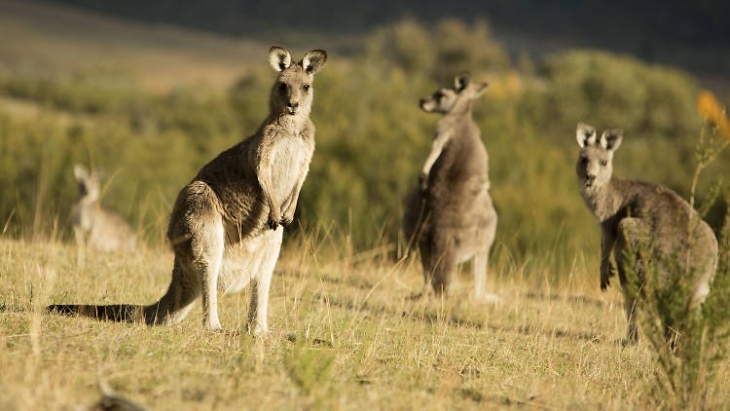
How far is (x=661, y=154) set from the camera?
98.1 ft

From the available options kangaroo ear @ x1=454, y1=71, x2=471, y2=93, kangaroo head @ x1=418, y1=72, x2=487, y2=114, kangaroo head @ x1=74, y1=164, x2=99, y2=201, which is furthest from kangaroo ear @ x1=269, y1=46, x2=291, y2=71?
kangaroo head @ x1=74, y1=164, x2=99, y2=201

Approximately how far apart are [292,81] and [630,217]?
2.58 metres

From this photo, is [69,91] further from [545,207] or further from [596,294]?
[596,294]

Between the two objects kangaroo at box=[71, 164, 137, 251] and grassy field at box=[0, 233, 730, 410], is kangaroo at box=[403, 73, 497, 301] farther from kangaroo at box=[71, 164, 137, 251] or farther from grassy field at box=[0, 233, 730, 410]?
kangaroo at box=[71, 164, 137, 251]

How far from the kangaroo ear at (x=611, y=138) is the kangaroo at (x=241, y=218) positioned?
8.28ft

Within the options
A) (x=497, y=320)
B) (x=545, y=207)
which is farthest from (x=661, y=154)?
(x=497, y=320)

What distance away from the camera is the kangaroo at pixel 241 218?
4.71 metres

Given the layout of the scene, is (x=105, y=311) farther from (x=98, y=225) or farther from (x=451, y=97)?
(x=98, y=225)

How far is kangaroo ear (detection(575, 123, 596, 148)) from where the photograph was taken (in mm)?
6598

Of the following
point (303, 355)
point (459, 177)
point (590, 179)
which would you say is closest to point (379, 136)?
point (459, 177)

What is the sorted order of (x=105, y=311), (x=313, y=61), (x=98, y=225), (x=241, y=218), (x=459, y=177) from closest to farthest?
(x=105, y=311) → (x=241, y=218) → (x=313, y=61) → (x=459, y=177) → (x=98, y=225)

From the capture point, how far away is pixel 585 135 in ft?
21.9

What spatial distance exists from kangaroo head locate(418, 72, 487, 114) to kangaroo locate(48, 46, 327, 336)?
332cm

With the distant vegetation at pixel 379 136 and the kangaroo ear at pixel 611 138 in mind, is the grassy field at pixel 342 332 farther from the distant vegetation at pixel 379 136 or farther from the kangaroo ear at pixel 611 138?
the kangaroo ear at pixel 611 138
